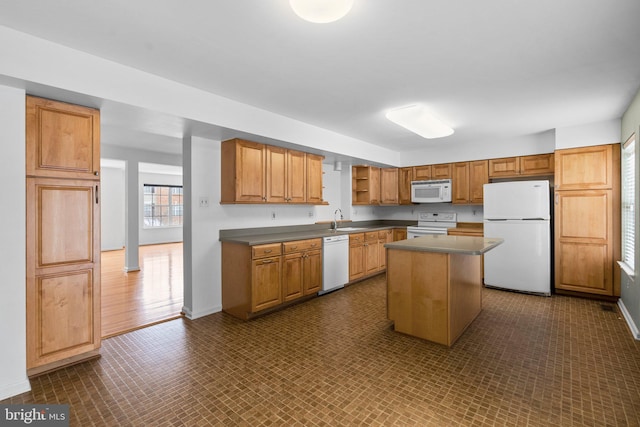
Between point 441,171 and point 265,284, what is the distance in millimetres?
4035

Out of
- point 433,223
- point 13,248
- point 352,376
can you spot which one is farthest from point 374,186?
point 13,248

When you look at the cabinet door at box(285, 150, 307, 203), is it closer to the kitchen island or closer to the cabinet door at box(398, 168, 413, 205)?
the kitchen island

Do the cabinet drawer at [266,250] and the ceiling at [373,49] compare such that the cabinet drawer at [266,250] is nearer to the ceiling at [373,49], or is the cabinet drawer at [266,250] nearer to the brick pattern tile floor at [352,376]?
the brick pattern tile floor at [352,376]

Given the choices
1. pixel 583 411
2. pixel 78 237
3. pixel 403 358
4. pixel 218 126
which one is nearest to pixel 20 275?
pixel 78 237

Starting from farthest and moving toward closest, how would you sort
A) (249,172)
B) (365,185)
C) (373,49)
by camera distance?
(365,185) → (249,172) → (373,49)

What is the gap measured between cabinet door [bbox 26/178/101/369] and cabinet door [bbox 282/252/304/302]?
1.88 meters

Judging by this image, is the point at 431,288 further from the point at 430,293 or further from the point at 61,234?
the point at 61,234

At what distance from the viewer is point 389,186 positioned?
633cm

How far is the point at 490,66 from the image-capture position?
8.30 ft

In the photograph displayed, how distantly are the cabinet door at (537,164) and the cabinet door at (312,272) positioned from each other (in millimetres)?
3587

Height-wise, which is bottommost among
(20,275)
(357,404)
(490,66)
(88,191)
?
(357,404)

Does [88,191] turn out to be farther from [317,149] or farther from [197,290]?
[317,149]

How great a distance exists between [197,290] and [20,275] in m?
1.64

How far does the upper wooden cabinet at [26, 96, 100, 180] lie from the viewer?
2277 mm
